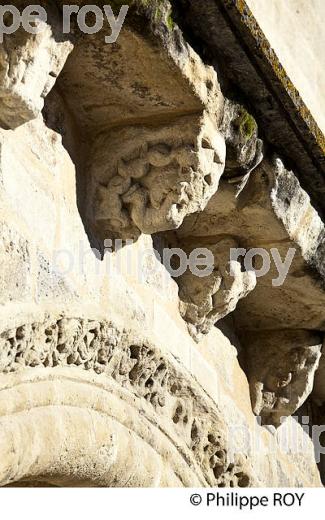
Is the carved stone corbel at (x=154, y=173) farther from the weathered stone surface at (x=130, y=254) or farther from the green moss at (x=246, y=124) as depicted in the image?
the green moss at (x=246, y=124)

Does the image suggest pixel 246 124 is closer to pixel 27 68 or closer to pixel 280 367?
pixel 27 68

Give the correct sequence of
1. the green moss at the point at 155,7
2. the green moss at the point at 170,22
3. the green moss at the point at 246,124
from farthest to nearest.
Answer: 1. the green moss at the point at 246,124
2. the green moss at the point at 170,22
3. the green moss at the point at 155,7

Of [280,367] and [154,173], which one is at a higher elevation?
[154,173]

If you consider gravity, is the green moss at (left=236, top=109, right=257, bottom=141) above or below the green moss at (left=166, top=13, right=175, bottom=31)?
below

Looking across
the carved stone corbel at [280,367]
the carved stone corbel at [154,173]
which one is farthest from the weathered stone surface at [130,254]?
the carved stone corbel at [280,367]

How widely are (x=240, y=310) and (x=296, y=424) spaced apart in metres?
0.70

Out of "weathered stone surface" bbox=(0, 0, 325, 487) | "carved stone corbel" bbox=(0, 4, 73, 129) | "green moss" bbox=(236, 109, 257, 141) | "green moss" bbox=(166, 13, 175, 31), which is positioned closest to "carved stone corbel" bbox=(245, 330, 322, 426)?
"weathered stone surface" bbox=(0, 0, 325, 487)

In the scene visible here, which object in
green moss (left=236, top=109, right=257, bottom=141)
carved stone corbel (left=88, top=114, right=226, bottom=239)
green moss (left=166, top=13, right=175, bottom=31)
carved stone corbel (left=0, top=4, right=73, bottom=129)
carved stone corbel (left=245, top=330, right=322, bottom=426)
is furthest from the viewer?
carved stone corbel (left=245, top=330, right=322, bottom=426)

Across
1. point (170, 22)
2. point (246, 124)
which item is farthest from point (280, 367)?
point (170, 22)

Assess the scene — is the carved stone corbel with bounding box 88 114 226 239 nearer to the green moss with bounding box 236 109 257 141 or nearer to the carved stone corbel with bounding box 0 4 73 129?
the green moss with bounding box 236 109 257 141

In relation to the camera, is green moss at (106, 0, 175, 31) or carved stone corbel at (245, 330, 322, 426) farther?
carved stone corbel at (245, 330, 322, 426)

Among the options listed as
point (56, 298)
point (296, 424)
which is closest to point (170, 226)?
point (56, 298)

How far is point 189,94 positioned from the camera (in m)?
3.46

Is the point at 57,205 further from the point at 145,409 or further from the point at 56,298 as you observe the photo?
the point at 145,409
